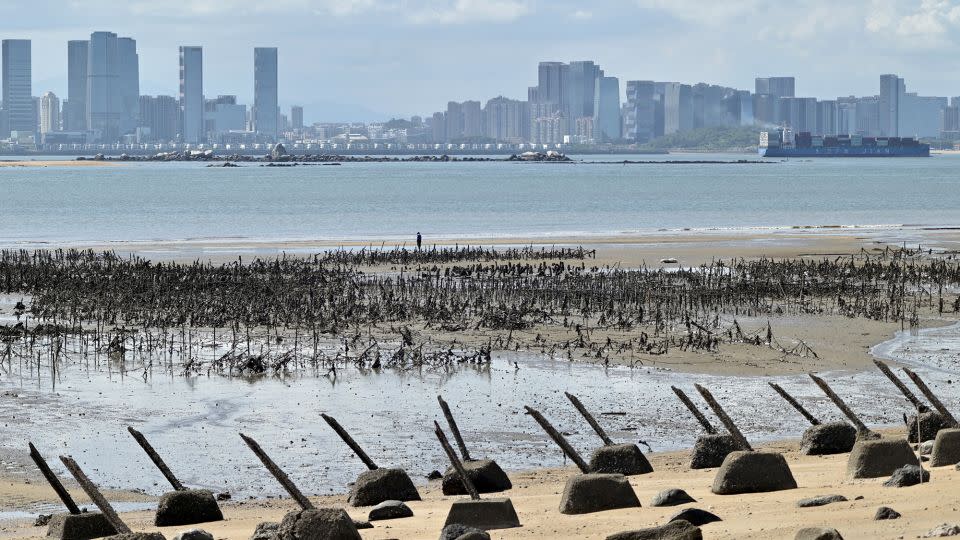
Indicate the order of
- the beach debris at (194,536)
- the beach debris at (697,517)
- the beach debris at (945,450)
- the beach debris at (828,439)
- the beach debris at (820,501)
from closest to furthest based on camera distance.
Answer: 1. the beach debris at (697,517)
2. the beach debris at (194,536)
3. the beach debris at (820,501)
4. the beach debris at (945,450)
5. the beach debris at (828,439)

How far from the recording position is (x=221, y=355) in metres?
23.7

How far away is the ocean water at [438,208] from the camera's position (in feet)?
222

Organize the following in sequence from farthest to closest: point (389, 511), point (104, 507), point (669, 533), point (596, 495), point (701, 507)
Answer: point (389, 511)
point (596, 495)
point (701, 507)
point (104, 507)
point (669, 533)

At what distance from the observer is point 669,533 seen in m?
10.1

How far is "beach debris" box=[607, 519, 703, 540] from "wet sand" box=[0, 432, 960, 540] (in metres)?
0.61

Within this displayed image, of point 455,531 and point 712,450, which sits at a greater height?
point 455,531

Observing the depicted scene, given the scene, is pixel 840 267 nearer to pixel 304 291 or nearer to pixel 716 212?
pixel 304 291

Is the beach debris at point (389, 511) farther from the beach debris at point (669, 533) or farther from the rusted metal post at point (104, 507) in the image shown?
the beach debris at point (669, 533)

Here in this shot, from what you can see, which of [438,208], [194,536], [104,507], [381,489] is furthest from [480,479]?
[438,208]

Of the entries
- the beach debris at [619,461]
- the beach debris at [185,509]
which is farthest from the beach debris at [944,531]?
the beach debris at [185,509]

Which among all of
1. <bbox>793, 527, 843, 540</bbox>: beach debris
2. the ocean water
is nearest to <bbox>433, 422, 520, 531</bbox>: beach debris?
<bbox>793, 527, 843, 540</bbox>: beach debris

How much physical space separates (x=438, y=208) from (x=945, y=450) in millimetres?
81935

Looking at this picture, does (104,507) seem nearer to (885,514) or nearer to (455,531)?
(455,531)

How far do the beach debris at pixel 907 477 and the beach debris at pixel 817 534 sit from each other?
2.69 metres
